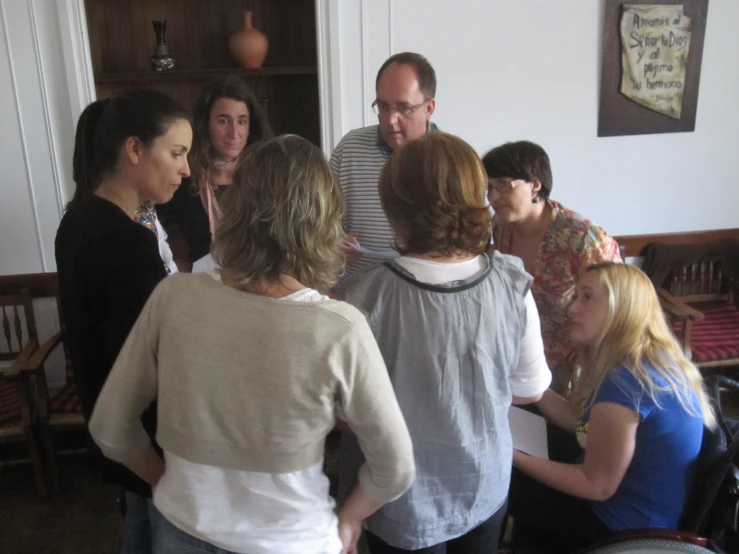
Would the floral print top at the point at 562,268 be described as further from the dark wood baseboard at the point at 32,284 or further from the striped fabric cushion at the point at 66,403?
the dark wood baseboard at the point at 32,284

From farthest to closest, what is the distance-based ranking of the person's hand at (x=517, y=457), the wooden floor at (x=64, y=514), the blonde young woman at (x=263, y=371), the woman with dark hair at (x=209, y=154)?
the wooden floor at (x=64, y=514) < the woman with dark hair at (x=209, y=154) < the person's hand at (x=517, y=457) < the blonde young woman at (x=263, y=371)

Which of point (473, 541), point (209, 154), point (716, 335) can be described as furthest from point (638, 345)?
point (716, 335)

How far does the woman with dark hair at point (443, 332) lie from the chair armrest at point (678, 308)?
1.87m

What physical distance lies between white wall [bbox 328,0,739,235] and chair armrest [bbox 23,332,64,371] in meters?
1.51

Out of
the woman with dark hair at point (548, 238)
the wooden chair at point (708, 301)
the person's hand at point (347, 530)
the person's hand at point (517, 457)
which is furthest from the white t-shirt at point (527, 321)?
the wooden chair at point (708, 301)

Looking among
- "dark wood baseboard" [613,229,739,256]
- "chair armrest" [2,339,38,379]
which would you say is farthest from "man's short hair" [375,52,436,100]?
"dark wood baseboard" [613,229,739,256]

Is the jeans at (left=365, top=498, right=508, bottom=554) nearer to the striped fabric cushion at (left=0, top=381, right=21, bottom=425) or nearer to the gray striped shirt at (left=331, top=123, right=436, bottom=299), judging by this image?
the gray striped shirt at (left=331, top=123, right=436, bottom=299)

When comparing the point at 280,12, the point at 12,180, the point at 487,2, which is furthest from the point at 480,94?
the point at 12,180

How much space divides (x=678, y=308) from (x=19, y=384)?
2.71 meters

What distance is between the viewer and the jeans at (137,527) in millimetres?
1404

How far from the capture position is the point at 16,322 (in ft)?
9.18

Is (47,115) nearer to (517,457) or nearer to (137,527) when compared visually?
(137,527)

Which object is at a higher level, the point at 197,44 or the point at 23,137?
the point at 197,44

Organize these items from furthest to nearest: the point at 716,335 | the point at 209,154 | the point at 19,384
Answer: the point at 716,335 → the point at 19,384 → the point at 209,154
